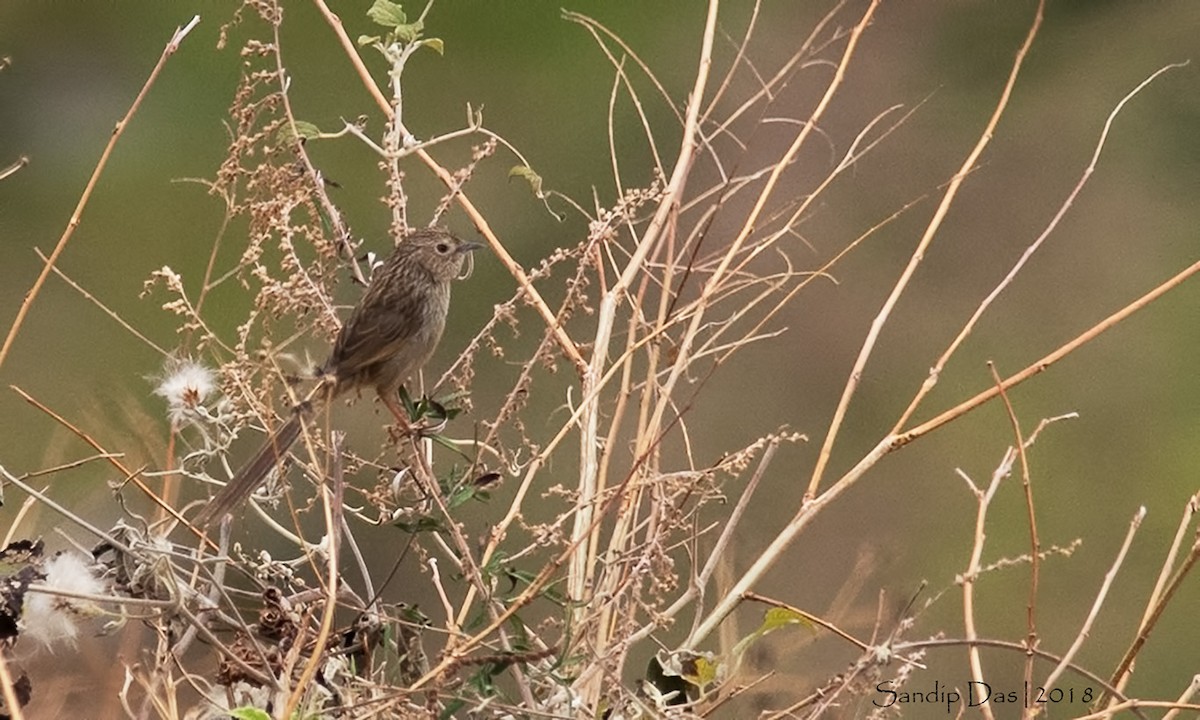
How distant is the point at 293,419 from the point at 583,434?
1.80 ft

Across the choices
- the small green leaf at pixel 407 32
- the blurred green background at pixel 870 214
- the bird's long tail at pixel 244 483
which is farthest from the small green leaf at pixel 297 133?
the blurred green background at pixel 870 214

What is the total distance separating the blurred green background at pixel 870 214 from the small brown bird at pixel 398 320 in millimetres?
1540

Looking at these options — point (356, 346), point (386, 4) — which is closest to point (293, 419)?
point (356, 346)

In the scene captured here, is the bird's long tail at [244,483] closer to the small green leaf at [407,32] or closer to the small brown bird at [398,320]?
the small brown bird at [398,320]

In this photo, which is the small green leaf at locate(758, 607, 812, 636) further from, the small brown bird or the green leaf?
the green leaf

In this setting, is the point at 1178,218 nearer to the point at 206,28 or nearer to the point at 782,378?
the point at 782,378

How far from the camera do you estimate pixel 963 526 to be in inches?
208

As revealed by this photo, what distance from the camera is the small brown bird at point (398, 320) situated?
112 inches

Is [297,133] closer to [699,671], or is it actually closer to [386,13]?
[386,13]

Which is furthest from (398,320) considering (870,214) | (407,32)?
(870,214)

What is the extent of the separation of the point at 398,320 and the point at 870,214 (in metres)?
3.14

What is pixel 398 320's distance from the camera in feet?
10.2

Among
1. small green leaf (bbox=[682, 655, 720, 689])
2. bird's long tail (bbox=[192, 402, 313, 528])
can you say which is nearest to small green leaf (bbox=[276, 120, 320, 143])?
bird's long tail (bbox=[192, 402, 313, 528])

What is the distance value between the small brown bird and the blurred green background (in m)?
1.54
